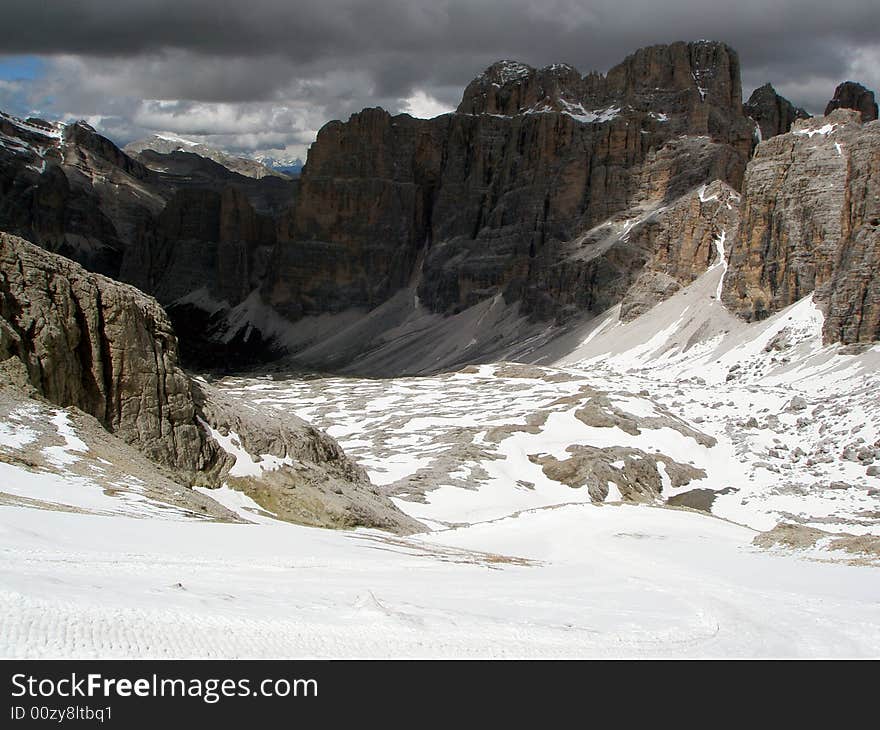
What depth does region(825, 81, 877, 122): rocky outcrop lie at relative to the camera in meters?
184

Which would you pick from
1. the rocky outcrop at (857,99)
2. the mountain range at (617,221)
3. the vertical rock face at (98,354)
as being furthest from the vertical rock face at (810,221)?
the vertical rock face at (98,354)

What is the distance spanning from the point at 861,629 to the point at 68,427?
57.4 feet

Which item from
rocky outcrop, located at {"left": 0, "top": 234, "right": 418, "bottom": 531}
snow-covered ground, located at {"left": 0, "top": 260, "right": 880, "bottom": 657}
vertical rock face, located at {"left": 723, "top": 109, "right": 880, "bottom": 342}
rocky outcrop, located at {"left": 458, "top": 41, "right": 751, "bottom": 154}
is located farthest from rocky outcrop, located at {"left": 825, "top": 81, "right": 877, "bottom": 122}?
rocky outcrop, located at {"left": 0, "top": 234, "right": 418, "bottom": 531}

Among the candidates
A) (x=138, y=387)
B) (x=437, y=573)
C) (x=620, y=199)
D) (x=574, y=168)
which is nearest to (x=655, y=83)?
(x=574, y=168)

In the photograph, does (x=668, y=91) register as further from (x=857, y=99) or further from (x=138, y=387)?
(x=138, y=387)

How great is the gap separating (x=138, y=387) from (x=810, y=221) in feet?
341

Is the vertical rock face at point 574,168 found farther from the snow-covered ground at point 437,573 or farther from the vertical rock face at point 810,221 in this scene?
the snow-covered ground at point 437,573

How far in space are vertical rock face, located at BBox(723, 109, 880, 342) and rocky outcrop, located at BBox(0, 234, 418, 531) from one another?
81645 mm

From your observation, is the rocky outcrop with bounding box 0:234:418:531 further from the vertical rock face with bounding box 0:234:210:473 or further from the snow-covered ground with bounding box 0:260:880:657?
the snow-covered ground with bounding box 0:260:880:657

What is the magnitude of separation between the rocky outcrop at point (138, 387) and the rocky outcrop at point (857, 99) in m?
178

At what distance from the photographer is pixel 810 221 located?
384 ft

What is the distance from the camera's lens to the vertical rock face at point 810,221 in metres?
105

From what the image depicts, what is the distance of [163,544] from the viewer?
15078 millimetres
